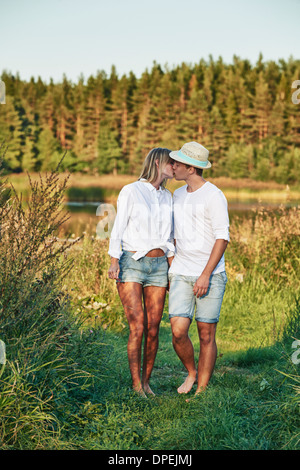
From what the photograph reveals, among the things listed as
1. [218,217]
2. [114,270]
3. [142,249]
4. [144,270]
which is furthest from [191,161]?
[114,270]

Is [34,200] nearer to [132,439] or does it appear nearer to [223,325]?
[132,439]

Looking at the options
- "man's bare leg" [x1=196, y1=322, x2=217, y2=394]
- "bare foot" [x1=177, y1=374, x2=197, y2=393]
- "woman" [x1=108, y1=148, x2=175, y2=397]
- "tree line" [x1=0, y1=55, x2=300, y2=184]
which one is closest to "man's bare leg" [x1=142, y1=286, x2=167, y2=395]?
"woman" [x1=108, y1=148, x2=175, y2=397]

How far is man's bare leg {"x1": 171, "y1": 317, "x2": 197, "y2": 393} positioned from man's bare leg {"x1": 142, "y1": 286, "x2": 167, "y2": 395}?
0.51 ft

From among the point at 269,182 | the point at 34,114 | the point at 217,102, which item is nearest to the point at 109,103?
the point at 34,114

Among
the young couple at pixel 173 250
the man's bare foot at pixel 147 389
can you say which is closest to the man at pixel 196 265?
the young couple at pixel 173 250

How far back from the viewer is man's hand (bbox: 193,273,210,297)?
4387 mm

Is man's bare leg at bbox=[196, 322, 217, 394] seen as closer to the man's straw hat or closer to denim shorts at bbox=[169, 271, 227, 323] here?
denim shorts at bbox=[169, 271, 227, 323]

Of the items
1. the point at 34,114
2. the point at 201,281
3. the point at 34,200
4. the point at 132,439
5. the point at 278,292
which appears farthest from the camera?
the point at 34,114

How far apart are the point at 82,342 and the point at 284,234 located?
498 cm

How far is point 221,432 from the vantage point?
11.5ft

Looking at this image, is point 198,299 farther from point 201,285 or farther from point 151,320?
point 151,320

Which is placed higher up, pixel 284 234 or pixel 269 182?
pixel 284 234

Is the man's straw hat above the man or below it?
above

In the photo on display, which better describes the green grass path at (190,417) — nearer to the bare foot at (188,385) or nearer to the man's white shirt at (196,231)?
the bare foot at (188,385)
